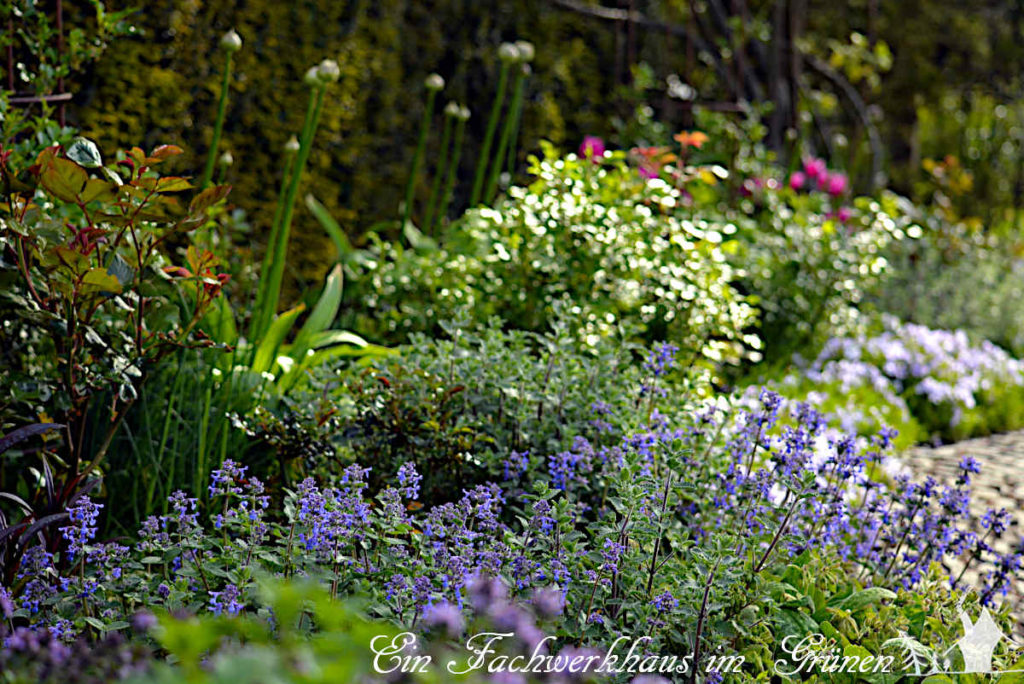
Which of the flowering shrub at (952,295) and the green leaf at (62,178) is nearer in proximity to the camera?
the green leaf at (62,178)

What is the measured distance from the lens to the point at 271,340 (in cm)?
297

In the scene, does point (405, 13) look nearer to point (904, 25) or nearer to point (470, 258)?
point (470, 258)

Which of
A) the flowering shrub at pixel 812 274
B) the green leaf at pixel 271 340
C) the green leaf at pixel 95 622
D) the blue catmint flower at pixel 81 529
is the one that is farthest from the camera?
the flowering shrub at pixel 812 274

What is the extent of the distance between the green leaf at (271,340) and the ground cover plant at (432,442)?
0.03 feet

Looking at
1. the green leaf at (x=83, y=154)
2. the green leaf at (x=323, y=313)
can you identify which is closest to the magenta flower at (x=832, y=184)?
the green leaf at (x=323, y=313)

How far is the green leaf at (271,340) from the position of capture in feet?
9.52

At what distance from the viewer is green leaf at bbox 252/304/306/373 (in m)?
2.90

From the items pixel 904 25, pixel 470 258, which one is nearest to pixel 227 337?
pixel 470 258

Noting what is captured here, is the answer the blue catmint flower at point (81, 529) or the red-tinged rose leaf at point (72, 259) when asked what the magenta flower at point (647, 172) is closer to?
the red-tinged rose leaf at point (72, 259)

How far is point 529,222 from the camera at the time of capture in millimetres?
3270

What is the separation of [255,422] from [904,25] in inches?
357

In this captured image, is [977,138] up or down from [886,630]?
up

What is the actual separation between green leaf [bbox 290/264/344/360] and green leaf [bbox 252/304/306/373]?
0.06 metres

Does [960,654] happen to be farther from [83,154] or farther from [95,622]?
[83,154]
